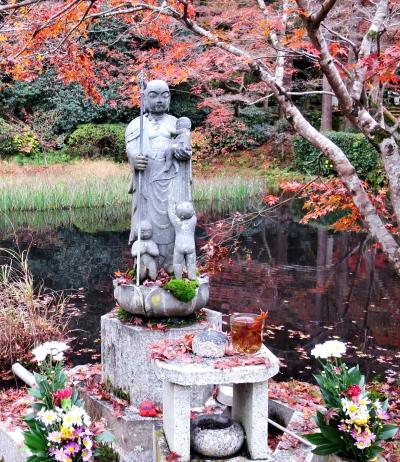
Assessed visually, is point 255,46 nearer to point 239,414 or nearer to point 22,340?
point 22,340

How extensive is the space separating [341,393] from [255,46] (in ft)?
41.2

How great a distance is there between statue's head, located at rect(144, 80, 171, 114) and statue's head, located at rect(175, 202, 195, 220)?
0.74 meters

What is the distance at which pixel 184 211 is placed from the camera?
4.52 metres

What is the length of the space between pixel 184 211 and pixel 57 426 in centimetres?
190

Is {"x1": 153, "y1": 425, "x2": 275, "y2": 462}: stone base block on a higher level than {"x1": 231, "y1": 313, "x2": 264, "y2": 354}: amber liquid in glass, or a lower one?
lower

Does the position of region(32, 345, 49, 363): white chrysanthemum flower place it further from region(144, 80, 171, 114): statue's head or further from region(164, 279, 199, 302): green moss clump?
region(144, 80, 171, 114): statue's head

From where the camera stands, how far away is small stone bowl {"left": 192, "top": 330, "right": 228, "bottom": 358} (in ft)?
11.2

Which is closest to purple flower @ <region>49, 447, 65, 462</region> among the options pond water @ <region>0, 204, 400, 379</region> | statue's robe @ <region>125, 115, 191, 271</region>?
statue's robe @ <region>125, 115, 191, 271</region>

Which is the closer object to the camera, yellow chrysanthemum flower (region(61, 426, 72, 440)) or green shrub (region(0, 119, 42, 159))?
yellow chrysanthemum flower (region(61, 426, 72, 440))

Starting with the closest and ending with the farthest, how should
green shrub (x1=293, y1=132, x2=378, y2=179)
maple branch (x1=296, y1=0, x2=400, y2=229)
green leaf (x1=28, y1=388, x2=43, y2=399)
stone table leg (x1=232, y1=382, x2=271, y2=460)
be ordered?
green leaf (x1=28, y1=388, x2=43, y2=399), stone table leg (x1=232, y1=382, x2=271, y2=460), maple branch (x1=296, y1=0, x2=400, y2=229), green shrub (x1=293, y1=132, x2=378, y2=179)

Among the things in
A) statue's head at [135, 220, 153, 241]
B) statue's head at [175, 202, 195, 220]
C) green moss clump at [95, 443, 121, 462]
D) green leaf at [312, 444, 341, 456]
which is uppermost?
statue's head at [175, 202, 195, 220]

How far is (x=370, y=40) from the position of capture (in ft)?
14.5

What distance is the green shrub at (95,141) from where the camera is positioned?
64.6 feet

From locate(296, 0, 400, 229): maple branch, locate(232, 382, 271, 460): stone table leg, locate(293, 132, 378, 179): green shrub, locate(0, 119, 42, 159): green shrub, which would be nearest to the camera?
locate(232, 382, 271, 460): stone table leg
